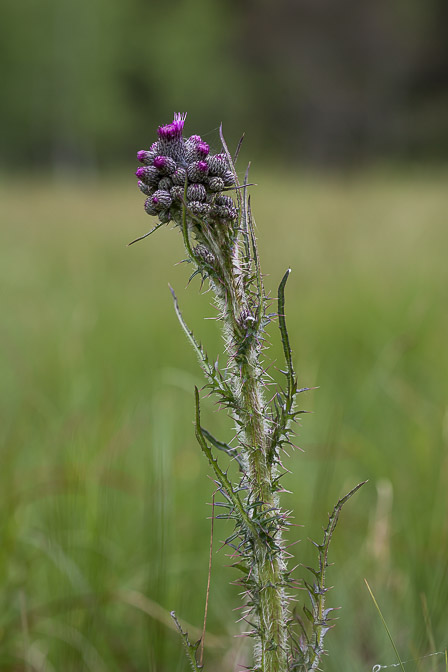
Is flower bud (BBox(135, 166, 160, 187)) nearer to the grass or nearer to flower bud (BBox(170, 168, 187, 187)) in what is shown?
flower bud (BBox(170, 168, 187, 187))

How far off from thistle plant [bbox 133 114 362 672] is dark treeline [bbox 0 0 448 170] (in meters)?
27.9

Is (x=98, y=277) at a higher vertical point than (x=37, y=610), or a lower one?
higher

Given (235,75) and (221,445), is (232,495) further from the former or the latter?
(235,75)

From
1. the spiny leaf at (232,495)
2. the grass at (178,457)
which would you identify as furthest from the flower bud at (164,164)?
the grass at (178,457)

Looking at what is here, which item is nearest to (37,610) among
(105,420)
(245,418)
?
(105,420)

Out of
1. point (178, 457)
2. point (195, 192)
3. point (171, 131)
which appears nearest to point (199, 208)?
point (195, 192)

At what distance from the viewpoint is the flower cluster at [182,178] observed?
0.92m

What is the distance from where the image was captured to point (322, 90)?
29.7 metres

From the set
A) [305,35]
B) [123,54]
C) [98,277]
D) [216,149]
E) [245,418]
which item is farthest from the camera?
[123,54]

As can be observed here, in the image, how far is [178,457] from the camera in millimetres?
2852

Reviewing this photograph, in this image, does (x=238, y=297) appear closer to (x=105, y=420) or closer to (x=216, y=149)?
(x=216, y=149)

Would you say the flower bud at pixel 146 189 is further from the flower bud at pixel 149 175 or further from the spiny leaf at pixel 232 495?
the spiny leaf at pixel 232 495

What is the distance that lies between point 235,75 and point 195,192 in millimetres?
34782

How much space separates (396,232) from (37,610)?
20.9ft
